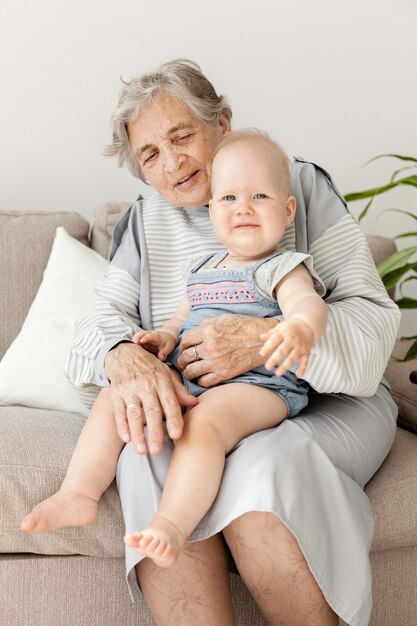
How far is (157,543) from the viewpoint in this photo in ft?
4.22

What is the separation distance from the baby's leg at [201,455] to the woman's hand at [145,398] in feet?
0.13

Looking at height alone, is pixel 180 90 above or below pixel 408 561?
above

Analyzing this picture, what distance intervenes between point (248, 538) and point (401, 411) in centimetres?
86

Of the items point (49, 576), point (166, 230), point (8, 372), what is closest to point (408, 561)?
point (49, 576)

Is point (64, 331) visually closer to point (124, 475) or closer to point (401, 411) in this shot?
point (124, 475)

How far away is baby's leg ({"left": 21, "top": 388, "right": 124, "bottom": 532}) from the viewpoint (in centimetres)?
149

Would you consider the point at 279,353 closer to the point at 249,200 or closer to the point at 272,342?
the point at 272,342

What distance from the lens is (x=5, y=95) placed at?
9.02 ft

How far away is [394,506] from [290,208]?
0.66 metres

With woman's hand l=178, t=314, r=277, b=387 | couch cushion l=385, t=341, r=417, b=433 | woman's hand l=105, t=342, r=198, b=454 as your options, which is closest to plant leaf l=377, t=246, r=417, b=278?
couch cushion l=385, t=341, r=417, b=433

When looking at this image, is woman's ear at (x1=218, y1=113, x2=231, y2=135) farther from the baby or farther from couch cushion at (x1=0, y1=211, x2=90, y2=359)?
couch cushion at (x1=0, y1=211, x2=90, y2=359)

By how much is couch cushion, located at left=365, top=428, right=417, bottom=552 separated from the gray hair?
97 cm

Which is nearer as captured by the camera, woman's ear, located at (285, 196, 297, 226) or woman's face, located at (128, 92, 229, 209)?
Answer: woman's ear, located at (285, 196, 297, 226)

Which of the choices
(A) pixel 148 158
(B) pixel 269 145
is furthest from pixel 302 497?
(A) pixel 148 158
